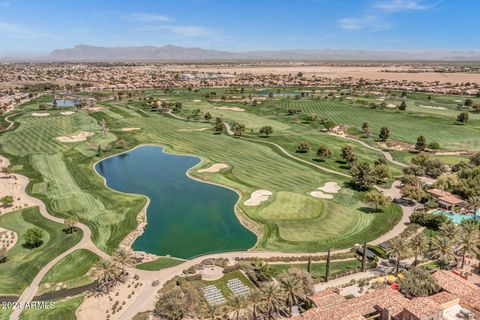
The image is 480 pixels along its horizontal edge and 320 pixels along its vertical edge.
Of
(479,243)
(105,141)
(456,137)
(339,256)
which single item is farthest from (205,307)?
(456,137)

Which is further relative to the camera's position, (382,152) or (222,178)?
(382,152)

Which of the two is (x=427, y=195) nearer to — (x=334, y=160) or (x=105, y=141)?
(x=334, y=160)

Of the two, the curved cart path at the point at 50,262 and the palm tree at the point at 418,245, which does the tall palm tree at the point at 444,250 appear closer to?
the palm tree at the point at 418,245

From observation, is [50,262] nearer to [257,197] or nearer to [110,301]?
[110,301]

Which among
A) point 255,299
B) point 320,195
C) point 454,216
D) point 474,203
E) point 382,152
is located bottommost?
point 454,216

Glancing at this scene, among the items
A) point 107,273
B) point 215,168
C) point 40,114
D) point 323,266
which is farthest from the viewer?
point 40,114

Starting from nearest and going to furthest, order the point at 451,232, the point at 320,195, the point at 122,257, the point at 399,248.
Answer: the point at 122,257, the point at 399,248, the point at 451,232, the point at 320,195

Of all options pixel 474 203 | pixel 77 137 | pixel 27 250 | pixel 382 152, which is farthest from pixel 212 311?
pixel 77 137

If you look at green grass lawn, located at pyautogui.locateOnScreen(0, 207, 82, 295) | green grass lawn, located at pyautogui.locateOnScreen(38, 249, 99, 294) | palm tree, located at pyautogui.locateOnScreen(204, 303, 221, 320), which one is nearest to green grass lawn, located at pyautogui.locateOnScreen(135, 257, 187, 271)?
green grass lawn, located at pyautogui.locateOnScreen(38, 249, 99, 294)
